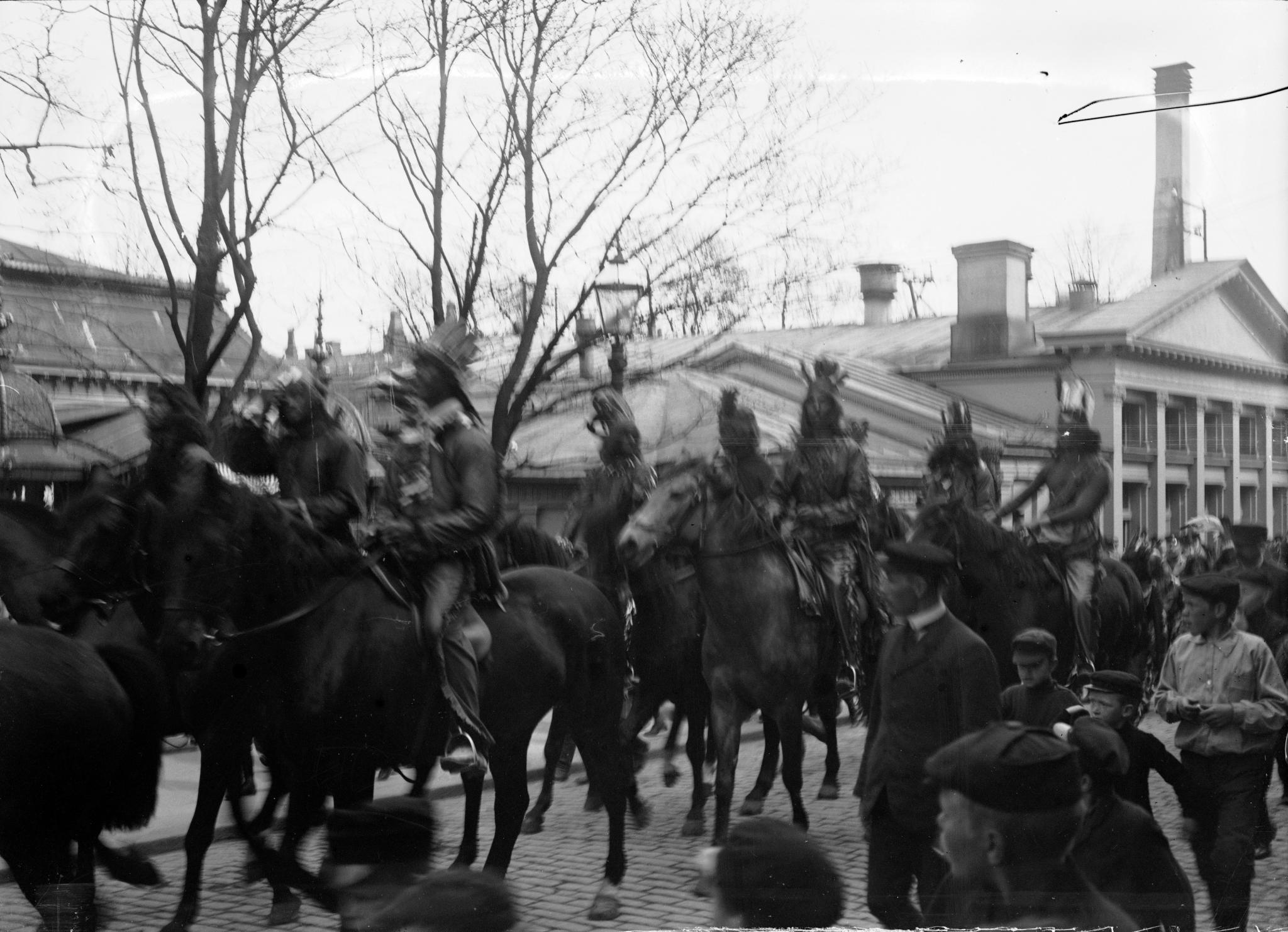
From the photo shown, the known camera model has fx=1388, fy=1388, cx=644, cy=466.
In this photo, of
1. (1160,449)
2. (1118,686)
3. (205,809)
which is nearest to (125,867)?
(205,809)

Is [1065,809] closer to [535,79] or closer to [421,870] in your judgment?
[421,870]

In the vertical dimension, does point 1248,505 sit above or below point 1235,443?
below

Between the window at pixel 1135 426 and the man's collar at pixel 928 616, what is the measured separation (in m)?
2.08

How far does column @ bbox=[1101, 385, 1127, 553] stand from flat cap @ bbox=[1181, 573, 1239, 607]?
2.88ft

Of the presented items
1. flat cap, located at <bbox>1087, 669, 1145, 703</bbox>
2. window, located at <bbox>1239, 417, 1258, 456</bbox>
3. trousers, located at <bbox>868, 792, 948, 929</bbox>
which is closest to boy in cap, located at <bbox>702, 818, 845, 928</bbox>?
trousers, located at <bbox>868, 792, 948, 929</bbox>

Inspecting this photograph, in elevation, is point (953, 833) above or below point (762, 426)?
below

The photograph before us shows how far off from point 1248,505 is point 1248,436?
41 centimetres

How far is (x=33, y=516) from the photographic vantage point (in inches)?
244

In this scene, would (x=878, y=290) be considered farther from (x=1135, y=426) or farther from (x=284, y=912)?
(x=284, y=912)

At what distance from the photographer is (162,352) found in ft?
21.4

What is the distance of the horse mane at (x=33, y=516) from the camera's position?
20.0 ft

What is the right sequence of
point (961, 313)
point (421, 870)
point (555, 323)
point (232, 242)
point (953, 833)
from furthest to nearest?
point (555, 323), point (232, 242), point (961, 313), point (421, 870), point (953, 833)

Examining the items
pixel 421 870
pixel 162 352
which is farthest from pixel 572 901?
pixel 162 352

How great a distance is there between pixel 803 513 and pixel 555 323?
187 cm
